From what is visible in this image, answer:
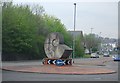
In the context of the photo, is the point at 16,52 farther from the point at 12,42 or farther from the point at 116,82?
the point at 116,82

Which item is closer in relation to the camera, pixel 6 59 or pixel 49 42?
pixel 49 42

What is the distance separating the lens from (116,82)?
19.4 metres

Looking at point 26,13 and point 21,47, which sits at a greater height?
point 26,13

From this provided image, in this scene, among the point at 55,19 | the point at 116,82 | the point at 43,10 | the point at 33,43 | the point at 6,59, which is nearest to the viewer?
the point at 116,82

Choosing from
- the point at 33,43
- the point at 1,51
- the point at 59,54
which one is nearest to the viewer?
the point at 59,54

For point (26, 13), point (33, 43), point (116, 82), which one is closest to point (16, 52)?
point (33, 43)

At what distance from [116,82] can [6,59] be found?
130 feet


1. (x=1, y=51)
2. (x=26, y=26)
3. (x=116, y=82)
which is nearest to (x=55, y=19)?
(x=26, y=26)

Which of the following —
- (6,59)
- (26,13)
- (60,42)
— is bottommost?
(6,59)

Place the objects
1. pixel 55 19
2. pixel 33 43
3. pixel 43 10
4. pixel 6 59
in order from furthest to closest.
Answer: pixel 55 19 < pixel 43 10 < pixel 33 43 < pixel 6 59

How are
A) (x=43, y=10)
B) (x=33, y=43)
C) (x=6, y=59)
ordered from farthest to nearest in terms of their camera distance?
1. (x=43, y=10)
2. (x=33, y=43)
3. (x=6, y=59)

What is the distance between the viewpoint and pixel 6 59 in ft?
187

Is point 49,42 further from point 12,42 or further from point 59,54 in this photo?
point 12,42

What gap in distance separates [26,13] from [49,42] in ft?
87.0
